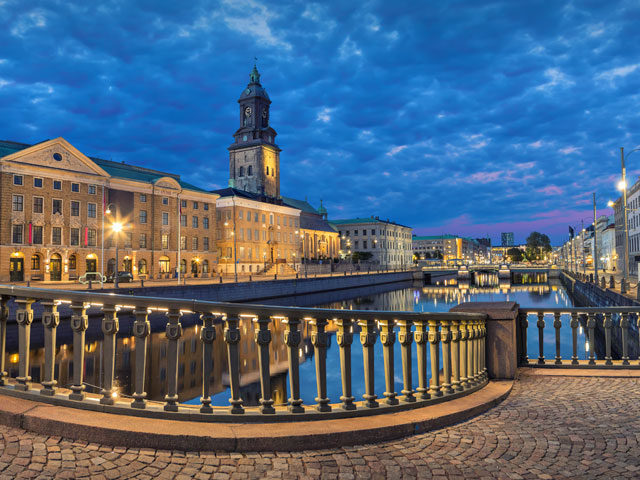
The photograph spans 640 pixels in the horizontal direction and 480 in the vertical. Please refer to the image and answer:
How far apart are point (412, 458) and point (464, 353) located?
3.14 m

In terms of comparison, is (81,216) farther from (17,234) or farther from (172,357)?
(172,357)

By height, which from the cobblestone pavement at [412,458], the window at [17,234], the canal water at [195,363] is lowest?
the canal water at [195,363]

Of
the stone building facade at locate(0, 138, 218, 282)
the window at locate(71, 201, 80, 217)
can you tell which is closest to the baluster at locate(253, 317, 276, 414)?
the stone building facade at locate(0, 138, 218, 282)

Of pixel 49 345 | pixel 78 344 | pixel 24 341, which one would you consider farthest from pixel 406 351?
pixel 24 341

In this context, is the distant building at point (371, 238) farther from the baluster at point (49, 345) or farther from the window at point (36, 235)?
the baluster at point (49, 345)

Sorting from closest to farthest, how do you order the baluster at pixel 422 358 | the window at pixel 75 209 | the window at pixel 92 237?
1. the baluster at pixel 422 358
2. the window at pixel 75 209
3. the window at pixel 92 237

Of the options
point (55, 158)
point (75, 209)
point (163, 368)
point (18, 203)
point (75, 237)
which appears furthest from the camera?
point (75, 209)

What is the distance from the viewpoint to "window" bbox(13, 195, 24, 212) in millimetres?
47750

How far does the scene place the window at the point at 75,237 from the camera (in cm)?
5269

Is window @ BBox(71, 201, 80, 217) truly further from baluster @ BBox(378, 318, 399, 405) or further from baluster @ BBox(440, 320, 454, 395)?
baluster @ BBox(378, 318, 399, 405)

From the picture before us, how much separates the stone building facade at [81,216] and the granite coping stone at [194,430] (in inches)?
1829

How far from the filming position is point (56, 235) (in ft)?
169

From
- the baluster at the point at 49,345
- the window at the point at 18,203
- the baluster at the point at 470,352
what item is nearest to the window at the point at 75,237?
the window at the point at 18,203

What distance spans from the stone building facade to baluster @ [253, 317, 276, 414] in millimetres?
47107
